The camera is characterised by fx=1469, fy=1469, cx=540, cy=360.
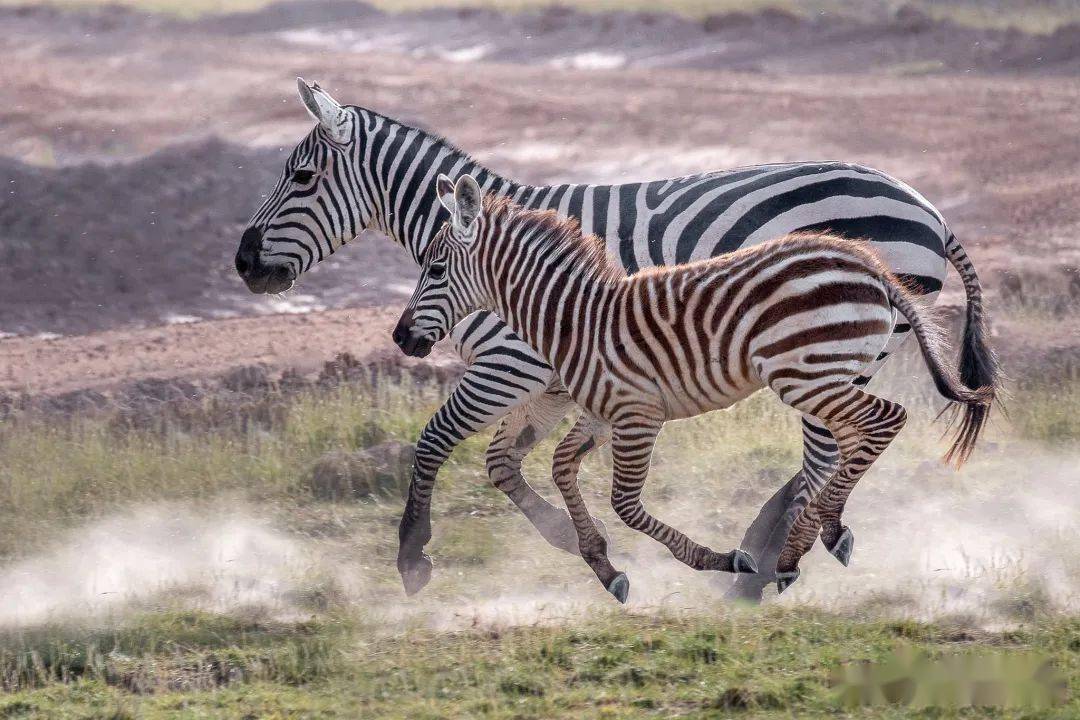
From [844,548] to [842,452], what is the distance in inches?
26.7

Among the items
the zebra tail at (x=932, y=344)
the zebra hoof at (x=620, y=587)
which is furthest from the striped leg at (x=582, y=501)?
the zebra tail at (x=932, y=344)

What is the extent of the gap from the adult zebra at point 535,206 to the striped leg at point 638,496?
620mm

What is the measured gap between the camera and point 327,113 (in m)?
7.91

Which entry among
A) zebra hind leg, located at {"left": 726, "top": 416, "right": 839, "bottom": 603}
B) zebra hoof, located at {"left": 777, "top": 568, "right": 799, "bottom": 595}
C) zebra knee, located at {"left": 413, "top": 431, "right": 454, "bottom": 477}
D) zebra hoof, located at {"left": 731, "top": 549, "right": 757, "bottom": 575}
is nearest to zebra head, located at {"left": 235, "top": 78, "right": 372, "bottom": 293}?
zebra knee, located at {"left": 413, "top": 431, "right": 454, "bottom": 477}

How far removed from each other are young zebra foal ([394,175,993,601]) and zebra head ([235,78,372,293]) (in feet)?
4.53

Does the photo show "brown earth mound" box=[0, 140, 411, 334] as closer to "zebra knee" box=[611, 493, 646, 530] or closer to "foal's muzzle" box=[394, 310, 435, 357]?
"foal's muzzle" box=[394, 310, 435, 357]

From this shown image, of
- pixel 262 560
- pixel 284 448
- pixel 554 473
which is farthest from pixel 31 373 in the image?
pixel 554 473

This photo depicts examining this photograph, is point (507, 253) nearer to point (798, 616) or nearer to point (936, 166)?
point (798, 616)

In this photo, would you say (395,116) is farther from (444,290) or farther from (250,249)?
(444,290)

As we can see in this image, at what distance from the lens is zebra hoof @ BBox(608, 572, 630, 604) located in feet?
21.9

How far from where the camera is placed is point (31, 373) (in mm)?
11555

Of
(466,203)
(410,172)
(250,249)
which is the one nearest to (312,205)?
(250,249)

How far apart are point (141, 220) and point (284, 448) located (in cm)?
761

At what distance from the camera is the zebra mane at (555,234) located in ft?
21.6
